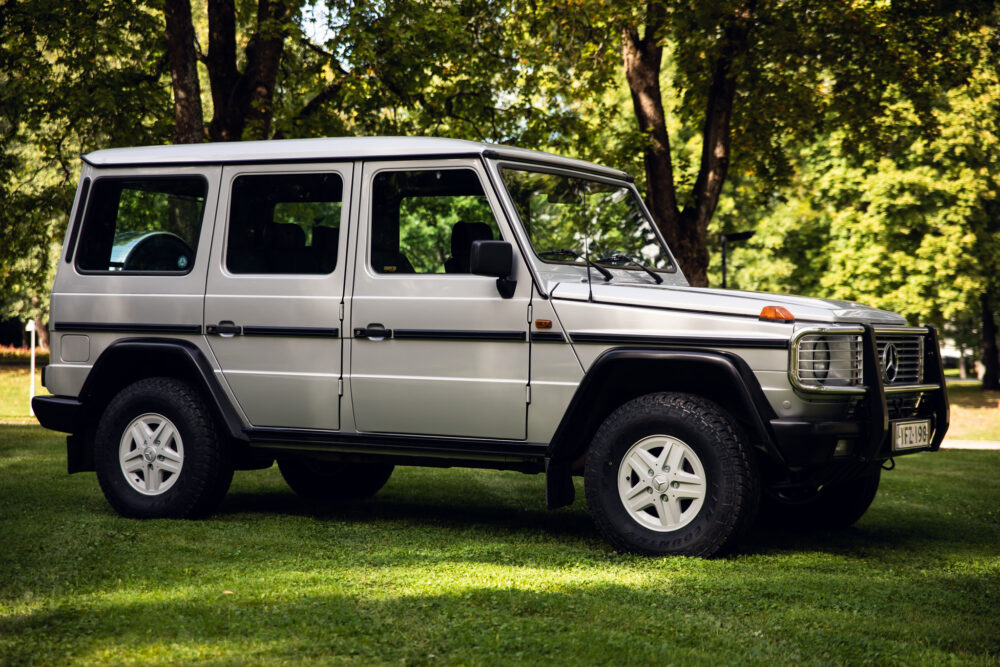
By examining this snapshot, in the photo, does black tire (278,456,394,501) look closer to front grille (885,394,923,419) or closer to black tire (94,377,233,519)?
black tire (94,377,233,519)

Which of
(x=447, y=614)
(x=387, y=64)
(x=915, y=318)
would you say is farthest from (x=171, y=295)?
(x=915, y=318)

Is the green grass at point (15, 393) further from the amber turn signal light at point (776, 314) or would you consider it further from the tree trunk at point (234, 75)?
the amber turn signal light at point (776, 314)

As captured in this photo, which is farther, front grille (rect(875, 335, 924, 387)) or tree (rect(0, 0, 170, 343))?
tree (rect(0, 0, 170, 343))

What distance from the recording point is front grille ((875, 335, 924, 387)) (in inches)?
256

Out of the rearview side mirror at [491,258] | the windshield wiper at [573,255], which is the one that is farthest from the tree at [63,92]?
the rearview side mirror at [491,258]

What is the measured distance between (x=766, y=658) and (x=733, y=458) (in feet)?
5.94

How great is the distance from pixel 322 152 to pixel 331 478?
8.96 feet

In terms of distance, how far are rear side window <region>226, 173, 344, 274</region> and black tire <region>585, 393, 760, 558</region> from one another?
208 centimetres

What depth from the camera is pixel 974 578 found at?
19.8 ft

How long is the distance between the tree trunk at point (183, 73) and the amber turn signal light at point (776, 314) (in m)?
8.76

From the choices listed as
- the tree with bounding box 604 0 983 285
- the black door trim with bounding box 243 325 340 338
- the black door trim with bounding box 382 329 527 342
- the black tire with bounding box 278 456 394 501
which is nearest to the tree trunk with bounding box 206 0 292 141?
the tree with bounding box 604 0 983 285

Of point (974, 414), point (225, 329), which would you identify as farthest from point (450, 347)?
point (974, 414)

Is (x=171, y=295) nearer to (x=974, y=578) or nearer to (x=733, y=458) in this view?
(x=733, y=458)

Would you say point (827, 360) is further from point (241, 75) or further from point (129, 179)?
point (241, 75)
